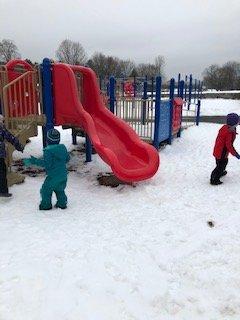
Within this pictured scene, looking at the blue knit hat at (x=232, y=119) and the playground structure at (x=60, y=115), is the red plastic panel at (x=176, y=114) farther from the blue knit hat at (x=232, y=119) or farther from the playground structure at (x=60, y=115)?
the blue knit hat at (x=232, y=119)

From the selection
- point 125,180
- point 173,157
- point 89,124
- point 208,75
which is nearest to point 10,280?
point 125,180

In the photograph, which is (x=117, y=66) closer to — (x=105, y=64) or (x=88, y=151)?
(x=105, y=64)

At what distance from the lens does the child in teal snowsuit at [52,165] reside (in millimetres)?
5133

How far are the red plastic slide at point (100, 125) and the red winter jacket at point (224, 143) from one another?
4.10 ft

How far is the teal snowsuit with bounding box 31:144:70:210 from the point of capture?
202 inches

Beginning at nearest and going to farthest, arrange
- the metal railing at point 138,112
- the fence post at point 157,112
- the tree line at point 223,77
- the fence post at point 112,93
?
the fence post at point 157,112 → the fence post at point 112,93 → the metal railing at point 138,112 → the tree line at point 223,77

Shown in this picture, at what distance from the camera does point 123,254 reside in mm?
4102

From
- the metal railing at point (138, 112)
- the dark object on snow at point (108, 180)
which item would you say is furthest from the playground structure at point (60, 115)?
the metal railing at point (138, 112)

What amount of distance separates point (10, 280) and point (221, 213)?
3.34 meters

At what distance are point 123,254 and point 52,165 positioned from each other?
6.11ft

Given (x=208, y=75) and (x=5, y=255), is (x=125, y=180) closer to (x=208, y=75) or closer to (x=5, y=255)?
(x=5, y=255)

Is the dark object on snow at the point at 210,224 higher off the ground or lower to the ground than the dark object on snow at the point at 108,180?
lower

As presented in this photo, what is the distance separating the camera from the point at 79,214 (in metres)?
5.26

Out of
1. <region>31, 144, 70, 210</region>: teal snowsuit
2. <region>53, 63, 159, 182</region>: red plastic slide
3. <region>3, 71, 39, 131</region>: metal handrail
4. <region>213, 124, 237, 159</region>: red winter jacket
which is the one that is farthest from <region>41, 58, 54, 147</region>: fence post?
<region>213, 124, 237, 159</region>: red winter jacket
